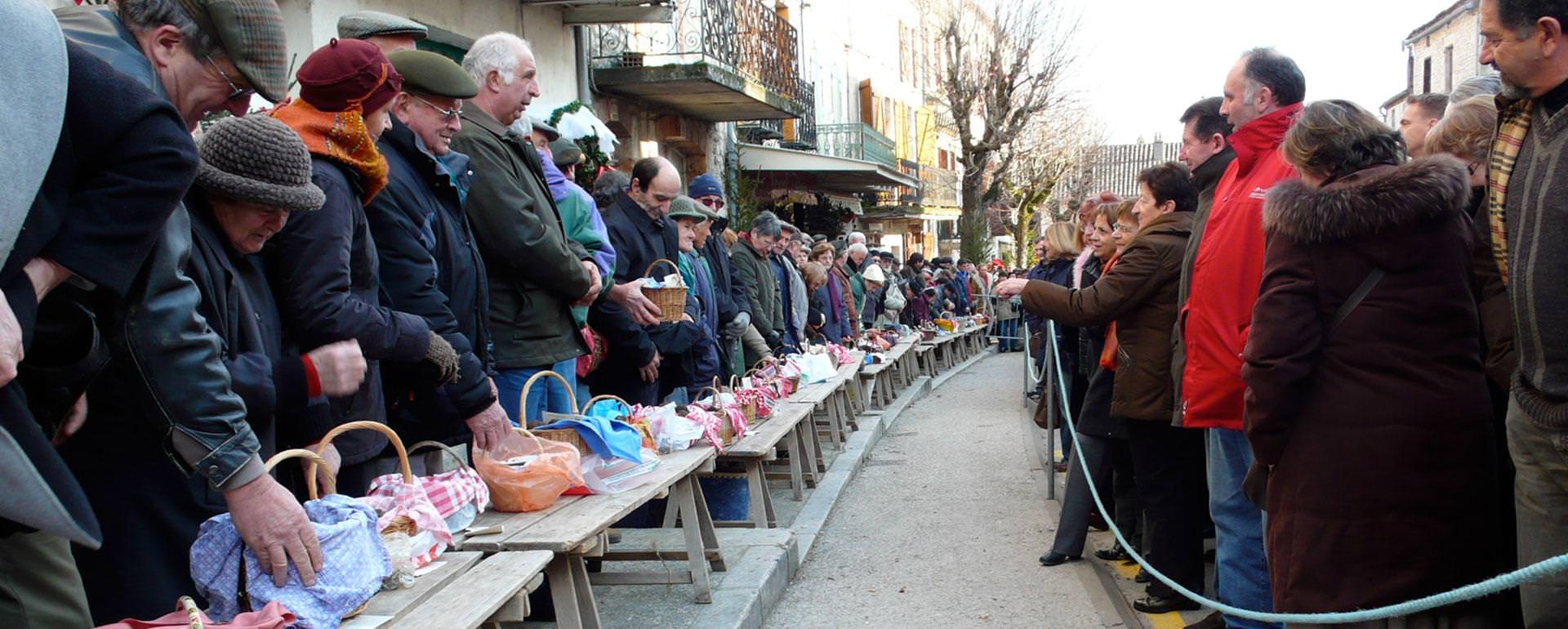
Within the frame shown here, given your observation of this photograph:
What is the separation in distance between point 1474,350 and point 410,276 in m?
3.27

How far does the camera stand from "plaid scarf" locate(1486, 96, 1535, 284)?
9.98 feet

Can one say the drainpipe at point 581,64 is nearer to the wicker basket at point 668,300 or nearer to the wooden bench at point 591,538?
the wicker basket at point 668,300

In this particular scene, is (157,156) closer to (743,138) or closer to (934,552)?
(934,552)

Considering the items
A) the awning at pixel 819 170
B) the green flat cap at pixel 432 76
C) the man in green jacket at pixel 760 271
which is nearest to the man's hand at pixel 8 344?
the green flat cap at pixel 432 76

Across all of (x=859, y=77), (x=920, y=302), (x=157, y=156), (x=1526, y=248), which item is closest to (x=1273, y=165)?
(x=1526, y=248)

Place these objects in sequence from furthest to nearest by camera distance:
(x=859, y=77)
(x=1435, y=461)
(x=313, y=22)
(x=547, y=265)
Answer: (x=859, y=77), (x=313, y=22), (x=547, y=265), (x=1435, y=461)

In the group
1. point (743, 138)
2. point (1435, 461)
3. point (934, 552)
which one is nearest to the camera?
point (1435, 461)

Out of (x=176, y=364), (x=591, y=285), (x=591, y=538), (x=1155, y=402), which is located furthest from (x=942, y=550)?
(x=176, y=364)

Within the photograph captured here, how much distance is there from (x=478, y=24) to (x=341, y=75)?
8.25 m

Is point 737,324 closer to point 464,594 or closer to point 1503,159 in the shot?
point 464,594

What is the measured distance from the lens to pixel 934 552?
7.08m

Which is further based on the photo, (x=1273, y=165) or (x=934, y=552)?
(x=934, y=552)

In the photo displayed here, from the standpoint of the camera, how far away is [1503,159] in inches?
122

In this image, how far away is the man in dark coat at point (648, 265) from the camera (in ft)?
22.2
